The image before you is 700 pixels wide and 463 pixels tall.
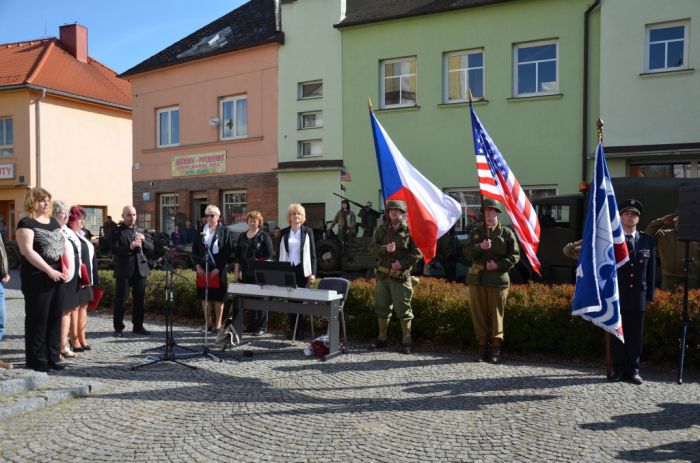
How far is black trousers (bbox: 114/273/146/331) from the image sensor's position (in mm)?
9344

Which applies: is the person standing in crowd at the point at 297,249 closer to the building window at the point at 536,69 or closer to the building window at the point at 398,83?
the building window at the point at 536,69

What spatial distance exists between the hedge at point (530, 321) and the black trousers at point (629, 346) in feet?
2.10

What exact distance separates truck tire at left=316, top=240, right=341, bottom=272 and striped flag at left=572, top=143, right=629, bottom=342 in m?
10.6

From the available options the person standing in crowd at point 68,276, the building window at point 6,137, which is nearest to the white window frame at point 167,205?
the building window at point 6,137

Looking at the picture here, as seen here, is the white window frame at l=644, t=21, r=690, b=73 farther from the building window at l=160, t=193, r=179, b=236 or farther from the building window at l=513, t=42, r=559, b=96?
the building window at l=160, t=193, r=179, b=236

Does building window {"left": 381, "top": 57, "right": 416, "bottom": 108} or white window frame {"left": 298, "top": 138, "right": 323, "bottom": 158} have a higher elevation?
building window {"left": 381, "top": 57, "right": 416, "bottom": 108}

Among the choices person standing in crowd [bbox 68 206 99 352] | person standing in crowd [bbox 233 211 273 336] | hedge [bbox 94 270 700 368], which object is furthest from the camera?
person standing in crowd [bbox 233 211 273 336]

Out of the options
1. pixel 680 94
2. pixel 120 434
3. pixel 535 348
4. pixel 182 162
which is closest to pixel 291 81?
pixel 182 162

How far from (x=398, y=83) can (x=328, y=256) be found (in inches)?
245

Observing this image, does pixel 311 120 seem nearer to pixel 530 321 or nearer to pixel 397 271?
pixel 397 271

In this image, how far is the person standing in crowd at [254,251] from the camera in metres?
9.34

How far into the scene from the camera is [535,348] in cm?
783

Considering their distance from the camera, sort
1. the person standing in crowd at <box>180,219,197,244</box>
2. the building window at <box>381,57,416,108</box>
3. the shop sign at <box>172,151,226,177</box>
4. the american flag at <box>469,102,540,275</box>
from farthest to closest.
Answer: the shop sign at <box>172,151,226,177</box> < the person standing in crowd at <box>180,219,197,244</box> < the building window at <box>381,57,416,108</box> < the american flag at <box>469,102,540,275</box>

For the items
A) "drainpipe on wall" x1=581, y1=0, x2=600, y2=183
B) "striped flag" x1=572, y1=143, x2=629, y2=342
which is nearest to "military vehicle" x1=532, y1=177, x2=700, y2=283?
"drainpipe on wall" x1=581, y1=0, x2=600, y2=183
